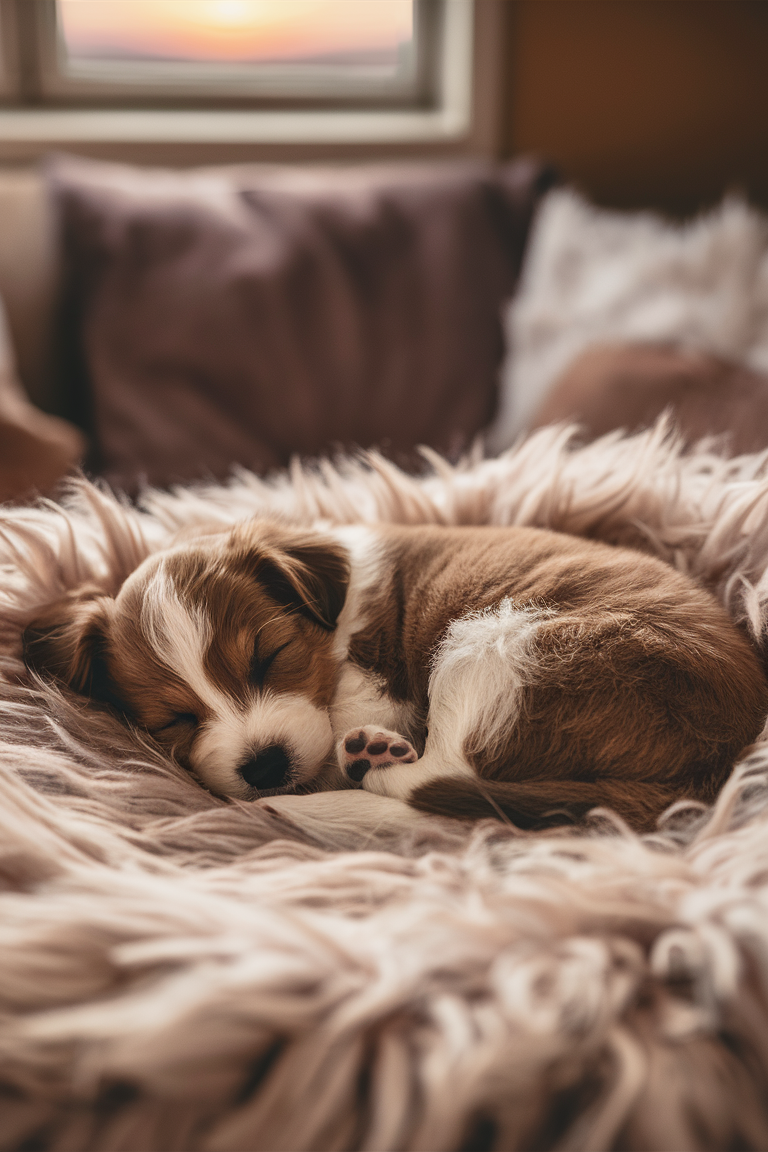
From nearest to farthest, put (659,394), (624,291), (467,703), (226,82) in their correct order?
1. (467,703)
2. (659,394)
3. (624,291)
4. (226,82)

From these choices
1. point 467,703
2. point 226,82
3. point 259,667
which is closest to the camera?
point 467,703

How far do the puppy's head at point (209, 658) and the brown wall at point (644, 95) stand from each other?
203 centimetres

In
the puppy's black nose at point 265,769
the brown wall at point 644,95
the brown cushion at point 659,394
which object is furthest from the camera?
the brown wall at point 644,95

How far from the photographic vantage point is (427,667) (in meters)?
1.17

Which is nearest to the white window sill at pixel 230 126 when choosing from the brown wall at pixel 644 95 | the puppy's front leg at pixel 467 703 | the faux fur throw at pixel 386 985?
the brown wall at pixel 644 95

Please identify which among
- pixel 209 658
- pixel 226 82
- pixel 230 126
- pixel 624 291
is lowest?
pixel 209 658

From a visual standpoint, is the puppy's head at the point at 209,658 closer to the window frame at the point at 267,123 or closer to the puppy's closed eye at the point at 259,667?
the puppy's closed eye at the point at 259,667

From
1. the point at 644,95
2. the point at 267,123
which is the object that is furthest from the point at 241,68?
the point at 644,95

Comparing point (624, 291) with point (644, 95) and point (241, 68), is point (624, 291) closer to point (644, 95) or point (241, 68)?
point (644, 95)

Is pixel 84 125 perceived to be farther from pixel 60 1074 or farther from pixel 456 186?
pixel 60 1074

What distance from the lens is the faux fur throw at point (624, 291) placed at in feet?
5.82

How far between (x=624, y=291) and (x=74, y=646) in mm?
1377

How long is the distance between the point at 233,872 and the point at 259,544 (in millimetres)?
476

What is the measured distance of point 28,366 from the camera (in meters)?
1.96
